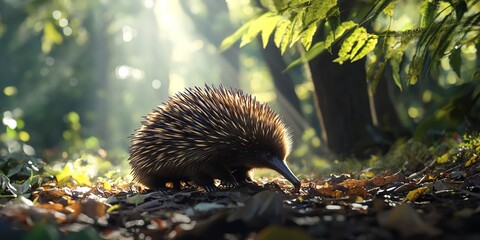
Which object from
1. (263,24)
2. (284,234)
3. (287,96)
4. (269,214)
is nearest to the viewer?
(284,234)

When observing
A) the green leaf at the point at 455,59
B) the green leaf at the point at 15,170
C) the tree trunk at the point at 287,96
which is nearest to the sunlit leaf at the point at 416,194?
the green leaf at the point at 455,59

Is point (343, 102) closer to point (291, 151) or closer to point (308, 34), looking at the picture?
point (291, 151)

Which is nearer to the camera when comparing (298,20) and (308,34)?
(308,34)

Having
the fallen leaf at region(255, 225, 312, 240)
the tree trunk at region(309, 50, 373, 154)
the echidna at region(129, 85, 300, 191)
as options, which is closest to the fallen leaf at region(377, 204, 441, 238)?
the fallen leaf at region(255, 225, 312, 240)

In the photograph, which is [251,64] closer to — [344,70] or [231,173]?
[344,70]

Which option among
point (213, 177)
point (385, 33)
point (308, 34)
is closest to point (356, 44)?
point (385, 33)

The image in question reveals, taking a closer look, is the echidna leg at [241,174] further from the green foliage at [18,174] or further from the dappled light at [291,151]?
the green foliage at [18,174]
